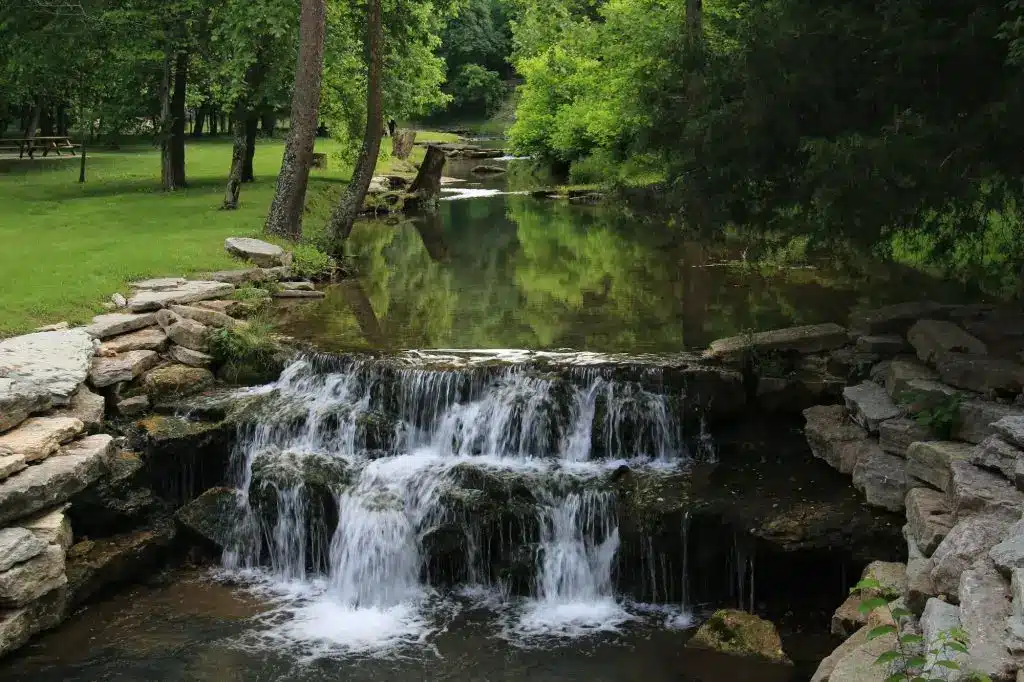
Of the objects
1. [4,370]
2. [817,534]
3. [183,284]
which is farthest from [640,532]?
[183,284]

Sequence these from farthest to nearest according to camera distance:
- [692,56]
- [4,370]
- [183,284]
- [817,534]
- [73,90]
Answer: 1. [73,90]
2. [183,284]
3. [692,56]
4. [4,370]
5. [817,534]

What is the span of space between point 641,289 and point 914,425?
834 cm

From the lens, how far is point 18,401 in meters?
9.59

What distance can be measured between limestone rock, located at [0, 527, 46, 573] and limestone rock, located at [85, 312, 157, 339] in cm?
382

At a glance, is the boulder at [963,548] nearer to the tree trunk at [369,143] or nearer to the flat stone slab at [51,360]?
the flat stone slab at [51,360]

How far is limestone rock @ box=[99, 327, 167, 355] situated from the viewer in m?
12.0

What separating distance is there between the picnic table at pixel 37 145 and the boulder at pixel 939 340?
110 feet

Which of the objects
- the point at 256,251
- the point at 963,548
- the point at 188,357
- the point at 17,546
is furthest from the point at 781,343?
the point at 256,251

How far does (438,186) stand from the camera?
32.9 m

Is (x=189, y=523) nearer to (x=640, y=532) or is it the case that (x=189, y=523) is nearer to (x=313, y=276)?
(x=640, y=532)

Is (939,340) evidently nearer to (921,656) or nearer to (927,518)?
(927,518)

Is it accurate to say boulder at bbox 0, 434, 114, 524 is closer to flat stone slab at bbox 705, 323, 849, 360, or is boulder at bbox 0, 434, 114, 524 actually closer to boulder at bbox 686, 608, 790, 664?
boulder at bbox 686, 608, 790, 664

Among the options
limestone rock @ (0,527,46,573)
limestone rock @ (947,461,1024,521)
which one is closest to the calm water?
limestone rock @ (947,461,1024,521)

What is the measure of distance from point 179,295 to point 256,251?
3.34m
